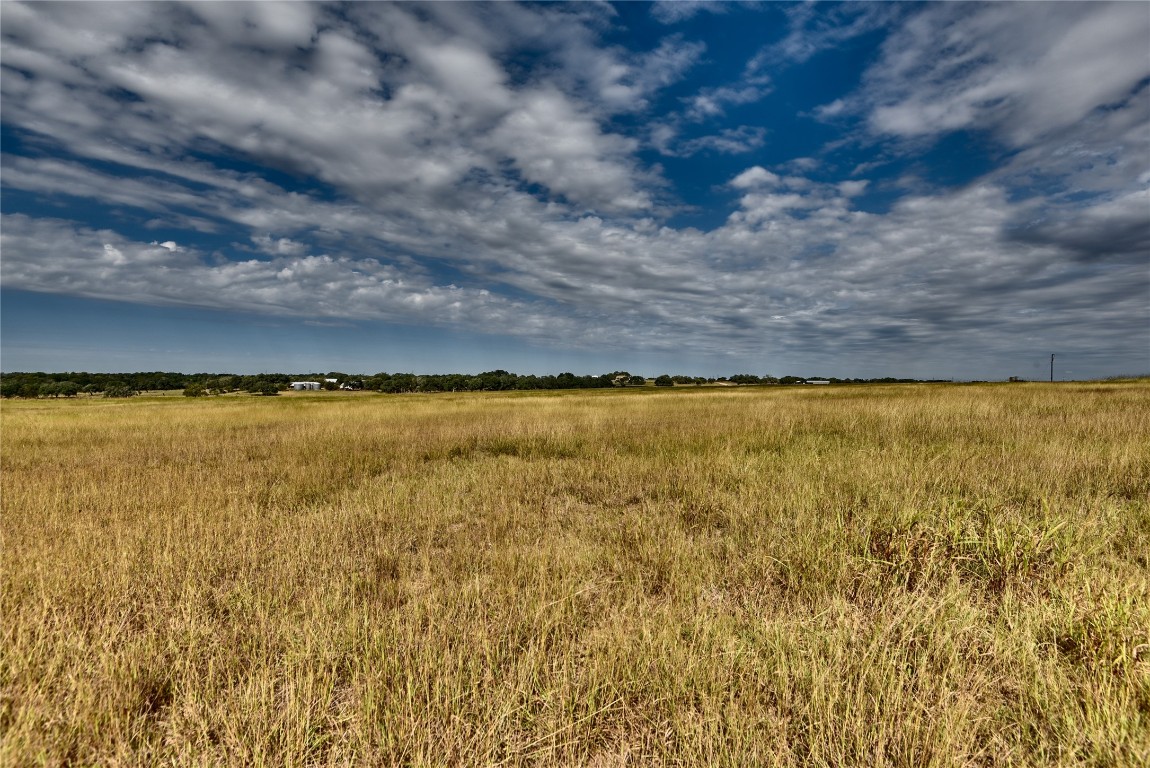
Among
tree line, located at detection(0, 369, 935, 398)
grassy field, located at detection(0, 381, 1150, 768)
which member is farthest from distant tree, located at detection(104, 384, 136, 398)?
grassy field, located at detection(0, 381, 1150, 768)

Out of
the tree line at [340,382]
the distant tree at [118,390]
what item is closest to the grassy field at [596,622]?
the tree line at [340,382]

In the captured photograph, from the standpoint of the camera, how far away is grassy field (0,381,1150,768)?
2281 mm

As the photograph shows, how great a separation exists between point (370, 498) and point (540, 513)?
9.85 ft

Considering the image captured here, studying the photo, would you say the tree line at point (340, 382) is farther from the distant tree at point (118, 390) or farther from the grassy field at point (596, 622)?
the grassy field at point (596, 622)

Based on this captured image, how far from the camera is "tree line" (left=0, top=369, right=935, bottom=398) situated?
3776 inches

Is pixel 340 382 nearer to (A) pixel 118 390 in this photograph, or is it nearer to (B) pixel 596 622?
(A) pixel 118 390

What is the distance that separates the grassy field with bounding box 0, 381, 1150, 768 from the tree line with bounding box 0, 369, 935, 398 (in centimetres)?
9386

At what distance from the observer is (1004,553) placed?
13.3 feet

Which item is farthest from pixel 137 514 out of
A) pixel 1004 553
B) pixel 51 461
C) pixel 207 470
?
pixel 1004 553

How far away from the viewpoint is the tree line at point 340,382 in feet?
315

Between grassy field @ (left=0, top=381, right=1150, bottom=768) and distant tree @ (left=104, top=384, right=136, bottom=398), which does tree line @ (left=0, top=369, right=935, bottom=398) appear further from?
grassy field @ (left=0, top=381, right=1150, bottom=768)

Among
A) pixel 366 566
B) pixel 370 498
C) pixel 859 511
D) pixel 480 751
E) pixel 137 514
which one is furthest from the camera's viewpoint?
pixel 370 498

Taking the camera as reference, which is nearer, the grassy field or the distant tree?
the grassy field

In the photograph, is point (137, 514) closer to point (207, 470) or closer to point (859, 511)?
point (207, 470)
